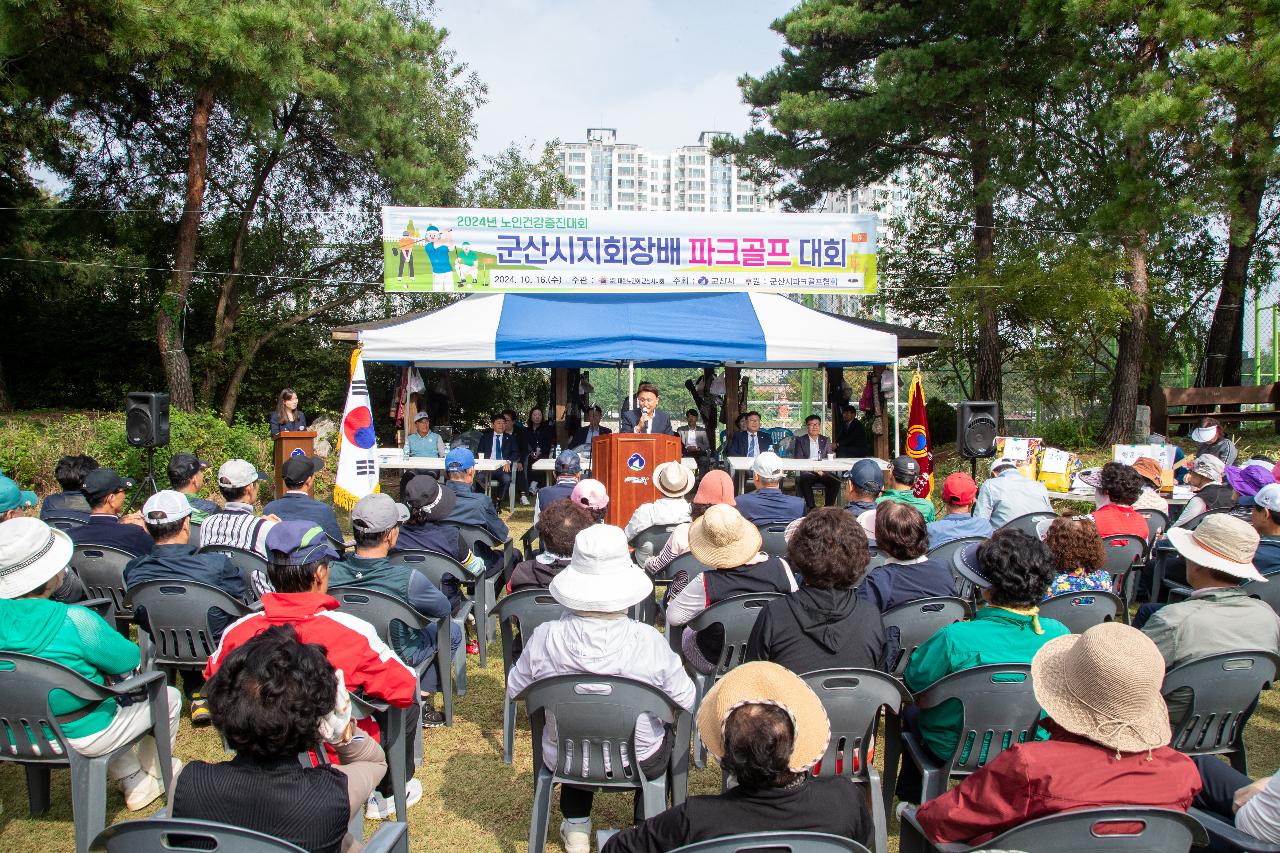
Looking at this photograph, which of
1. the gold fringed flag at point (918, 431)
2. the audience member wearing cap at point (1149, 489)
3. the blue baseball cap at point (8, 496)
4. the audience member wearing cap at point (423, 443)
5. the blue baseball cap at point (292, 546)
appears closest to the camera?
the blue baseball cap at point (292, 546)

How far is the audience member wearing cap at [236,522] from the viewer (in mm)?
4066

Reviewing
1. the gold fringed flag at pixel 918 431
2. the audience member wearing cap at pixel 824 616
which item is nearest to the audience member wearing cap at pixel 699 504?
the audience member wearing cap at pixel 824 616

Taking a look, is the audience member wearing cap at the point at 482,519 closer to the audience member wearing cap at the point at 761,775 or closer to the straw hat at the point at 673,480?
the straw hat at the point at 673,480

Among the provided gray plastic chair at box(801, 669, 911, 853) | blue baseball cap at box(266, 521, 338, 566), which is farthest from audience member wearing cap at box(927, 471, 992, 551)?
blue baseball cap at box(266, 521, 338, 566)

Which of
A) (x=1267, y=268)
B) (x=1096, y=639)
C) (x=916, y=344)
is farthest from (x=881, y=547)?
(x=1267, y=268)

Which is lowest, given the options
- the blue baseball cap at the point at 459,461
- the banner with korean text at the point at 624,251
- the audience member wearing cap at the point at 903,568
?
the audience member wearing cap at the point at 903,568

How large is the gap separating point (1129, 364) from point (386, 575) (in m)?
12.0

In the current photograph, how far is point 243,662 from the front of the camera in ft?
5.90

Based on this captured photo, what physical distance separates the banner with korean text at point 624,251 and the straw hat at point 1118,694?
8.69 m

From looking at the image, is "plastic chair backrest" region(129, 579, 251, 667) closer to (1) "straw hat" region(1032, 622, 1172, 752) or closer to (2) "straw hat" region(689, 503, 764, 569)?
(2) "straw hat" region(689, 503, 764, 569)

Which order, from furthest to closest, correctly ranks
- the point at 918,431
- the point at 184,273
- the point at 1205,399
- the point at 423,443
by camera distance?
1. the point at 184,273
2. the point at 1205,399
3. the point at 423,443
4. the point at 918,431

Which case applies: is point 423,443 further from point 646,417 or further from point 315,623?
point 315,623

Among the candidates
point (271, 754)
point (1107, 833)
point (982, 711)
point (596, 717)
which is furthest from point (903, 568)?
point (271, 754)

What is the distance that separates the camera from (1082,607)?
11.0 ft
